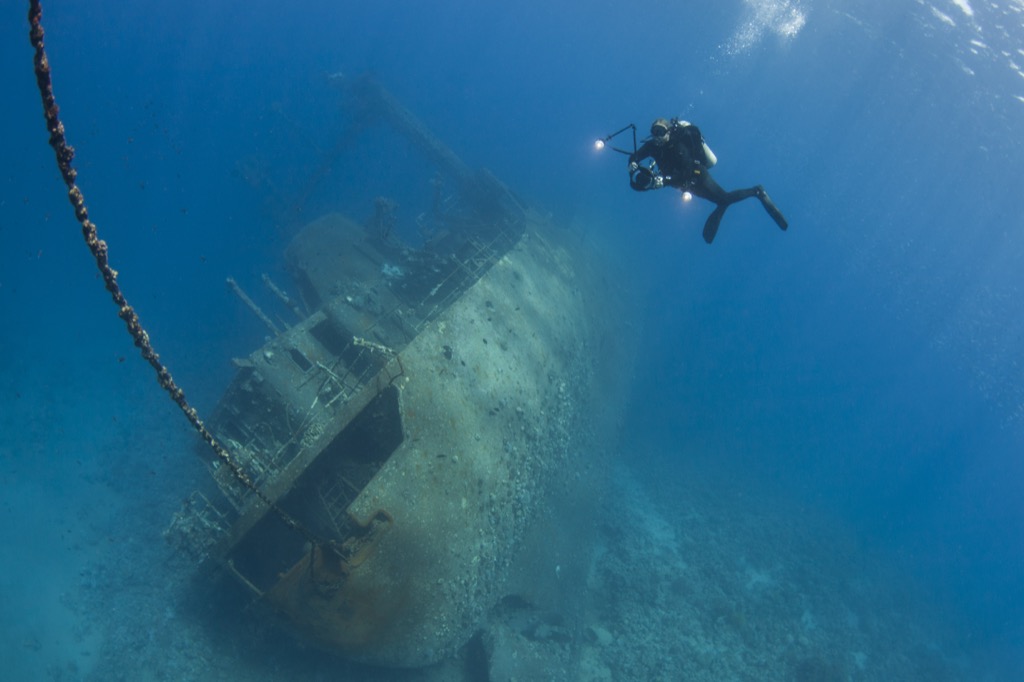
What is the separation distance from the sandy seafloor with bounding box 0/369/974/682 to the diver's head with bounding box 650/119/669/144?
970 cm

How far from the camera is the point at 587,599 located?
46.5 feet

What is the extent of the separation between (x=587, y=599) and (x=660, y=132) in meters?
12.4

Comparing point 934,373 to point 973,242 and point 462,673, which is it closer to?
point 973,242

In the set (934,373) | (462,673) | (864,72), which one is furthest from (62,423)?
(934,373)

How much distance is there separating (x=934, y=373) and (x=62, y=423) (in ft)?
334

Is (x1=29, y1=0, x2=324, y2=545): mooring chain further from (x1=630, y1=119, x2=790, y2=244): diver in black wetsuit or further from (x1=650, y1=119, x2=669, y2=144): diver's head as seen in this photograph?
(x1=650, y1=119, x2=669, y2=144): diver's head

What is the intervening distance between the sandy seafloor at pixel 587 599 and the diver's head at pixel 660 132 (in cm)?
970

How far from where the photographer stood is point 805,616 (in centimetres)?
1955

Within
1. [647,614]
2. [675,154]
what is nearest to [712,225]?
[675,154]

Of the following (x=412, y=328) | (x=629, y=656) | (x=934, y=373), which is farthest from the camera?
(x=934, y=373)

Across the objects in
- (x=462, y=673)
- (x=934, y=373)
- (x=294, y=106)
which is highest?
(x=294, y=106)

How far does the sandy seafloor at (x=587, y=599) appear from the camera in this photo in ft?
31.7

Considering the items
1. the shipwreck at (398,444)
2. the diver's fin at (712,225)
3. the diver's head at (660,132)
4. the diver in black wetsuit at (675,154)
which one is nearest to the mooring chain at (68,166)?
the shipwreck at (398,444)

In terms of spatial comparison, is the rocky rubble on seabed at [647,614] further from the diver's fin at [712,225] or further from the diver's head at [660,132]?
the diver's head at [660,132]
